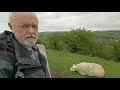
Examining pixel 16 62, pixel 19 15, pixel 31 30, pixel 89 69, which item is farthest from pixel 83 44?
pixel 16 62

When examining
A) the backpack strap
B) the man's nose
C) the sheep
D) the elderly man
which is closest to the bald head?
the elderly man

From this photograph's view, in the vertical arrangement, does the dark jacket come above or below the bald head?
below

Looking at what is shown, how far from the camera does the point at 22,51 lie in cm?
221

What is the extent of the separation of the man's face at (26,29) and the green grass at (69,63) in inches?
14.0

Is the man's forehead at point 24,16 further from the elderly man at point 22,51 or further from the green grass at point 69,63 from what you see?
the green grass at point 69,63

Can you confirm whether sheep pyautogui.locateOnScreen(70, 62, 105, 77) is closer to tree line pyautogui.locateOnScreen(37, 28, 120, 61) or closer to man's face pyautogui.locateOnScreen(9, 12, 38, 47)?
tree line pyautogui.locateOnScreen(37, 28, 120, 61)

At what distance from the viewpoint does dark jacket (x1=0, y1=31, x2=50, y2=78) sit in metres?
2.07

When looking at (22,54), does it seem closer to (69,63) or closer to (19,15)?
(19,15)

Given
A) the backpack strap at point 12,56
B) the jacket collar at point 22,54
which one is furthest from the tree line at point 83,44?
the backpack strap at point 12,56

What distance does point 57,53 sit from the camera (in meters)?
2.83

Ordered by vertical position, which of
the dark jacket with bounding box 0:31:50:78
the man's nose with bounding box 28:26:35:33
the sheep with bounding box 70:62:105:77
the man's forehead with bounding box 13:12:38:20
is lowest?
the sheep with bounding box 70:62:105:77

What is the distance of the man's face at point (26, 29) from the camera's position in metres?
2.24
